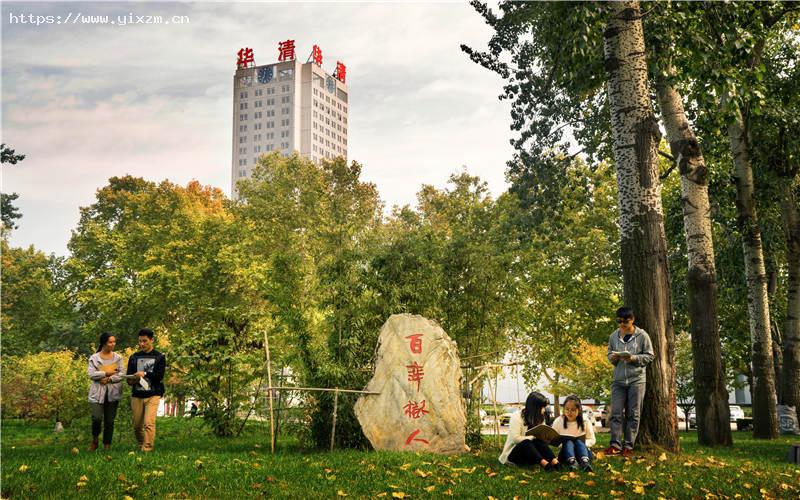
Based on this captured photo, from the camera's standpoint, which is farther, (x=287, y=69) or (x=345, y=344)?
(x=287, y=69)

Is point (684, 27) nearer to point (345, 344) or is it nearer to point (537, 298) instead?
point (345, 344)

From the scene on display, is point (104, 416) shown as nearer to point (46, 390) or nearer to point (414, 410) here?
point (414, 410)

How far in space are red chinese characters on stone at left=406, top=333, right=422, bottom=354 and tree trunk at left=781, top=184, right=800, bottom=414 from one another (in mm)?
9772

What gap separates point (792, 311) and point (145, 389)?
14.1 meters

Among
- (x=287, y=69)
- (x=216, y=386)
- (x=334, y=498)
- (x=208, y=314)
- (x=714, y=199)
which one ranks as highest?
(x=287, y=69)

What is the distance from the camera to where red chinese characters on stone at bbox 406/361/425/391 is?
32.8ft

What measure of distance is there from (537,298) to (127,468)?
19027 millimetres

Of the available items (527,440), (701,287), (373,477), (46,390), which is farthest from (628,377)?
(46,390)

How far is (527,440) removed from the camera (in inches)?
312

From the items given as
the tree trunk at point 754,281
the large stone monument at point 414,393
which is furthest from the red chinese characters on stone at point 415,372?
the tree trunk at point 754,281

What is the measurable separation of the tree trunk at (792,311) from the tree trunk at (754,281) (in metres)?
1.02

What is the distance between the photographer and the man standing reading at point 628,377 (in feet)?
27.5

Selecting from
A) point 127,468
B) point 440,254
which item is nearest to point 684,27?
point 440,254

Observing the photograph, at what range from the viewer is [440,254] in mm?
11875
